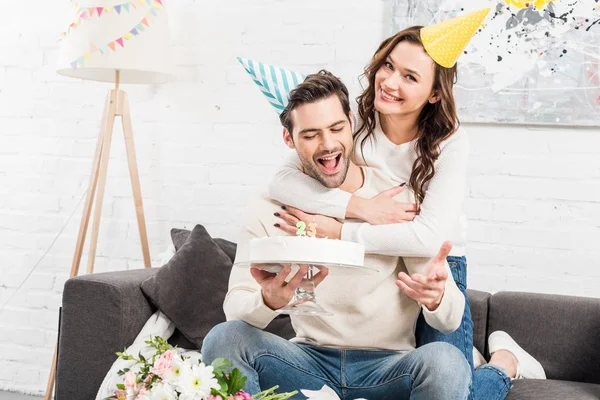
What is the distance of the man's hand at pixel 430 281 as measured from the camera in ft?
5.74

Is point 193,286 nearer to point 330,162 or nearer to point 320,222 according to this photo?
point 320,222

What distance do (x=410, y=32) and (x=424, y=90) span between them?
173mm

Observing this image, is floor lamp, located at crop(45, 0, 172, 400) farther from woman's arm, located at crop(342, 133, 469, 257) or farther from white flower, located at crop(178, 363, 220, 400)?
white flower, located at crop(178, 363, 220, 400)

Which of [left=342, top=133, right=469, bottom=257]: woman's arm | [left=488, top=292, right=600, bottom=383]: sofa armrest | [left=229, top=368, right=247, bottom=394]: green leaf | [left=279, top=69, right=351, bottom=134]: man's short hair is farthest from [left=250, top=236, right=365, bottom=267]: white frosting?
[left=488, top=292, right=600, bottom=383]: sofa armrest

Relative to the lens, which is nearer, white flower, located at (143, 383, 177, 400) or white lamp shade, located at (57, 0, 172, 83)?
white flower, located at (143, 383, 177, 400)

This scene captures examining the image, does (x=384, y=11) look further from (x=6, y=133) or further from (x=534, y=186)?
(x=6, y=133)

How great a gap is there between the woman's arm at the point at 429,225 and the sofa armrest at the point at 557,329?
0.71 m

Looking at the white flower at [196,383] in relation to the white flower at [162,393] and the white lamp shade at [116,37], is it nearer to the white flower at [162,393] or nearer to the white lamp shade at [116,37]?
the white flower at [162,393]

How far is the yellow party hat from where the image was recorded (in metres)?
2.04

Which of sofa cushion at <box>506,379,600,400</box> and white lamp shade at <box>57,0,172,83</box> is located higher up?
white lamp shade at <box>57,0,172,83</box>

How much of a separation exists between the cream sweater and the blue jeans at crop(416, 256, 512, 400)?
40mm

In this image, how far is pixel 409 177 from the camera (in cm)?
214

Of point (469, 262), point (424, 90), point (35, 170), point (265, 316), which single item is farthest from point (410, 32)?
point (35, 170)

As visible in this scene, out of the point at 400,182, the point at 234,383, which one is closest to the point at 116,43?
the point at 400,182
